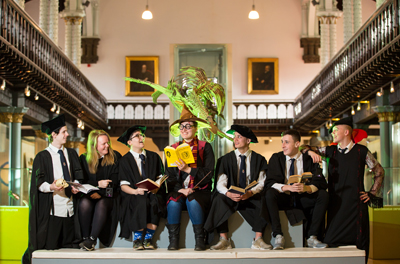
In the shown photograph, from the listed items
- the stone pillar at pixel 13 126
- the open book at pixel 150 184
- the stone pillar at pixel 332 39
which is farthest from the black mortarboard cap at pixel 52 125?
the stone pillar at pixel 332 39

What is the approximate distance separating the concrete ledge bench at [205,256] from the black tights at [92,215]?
248 millimetres

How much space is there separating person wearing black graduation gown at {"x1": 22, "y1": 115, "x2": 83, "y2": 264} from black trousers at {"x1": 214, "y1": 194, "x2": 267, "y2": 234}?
142cm

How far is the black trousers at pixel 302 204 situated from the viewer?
4809mm

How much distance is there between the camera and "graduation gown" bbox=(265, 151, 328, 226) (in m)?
4.94

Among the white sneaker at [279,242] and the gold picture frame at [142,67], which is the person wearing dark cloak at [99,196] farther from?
the gold picture frame at [142,67]

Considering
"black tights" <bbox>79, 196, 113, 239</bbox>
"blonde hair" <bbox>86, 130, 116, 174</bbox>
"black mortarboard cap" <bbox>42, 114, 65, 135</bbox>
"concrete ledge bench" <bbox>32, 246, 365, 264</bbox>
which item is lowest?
"concrete ledge bench" <bbox>32, 246, 365, 264</bbox>

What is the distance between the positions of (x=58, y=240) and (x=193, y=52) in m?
5.01

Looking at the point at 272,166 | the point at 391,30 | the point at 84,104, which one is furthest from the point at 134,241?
the point at 84,104

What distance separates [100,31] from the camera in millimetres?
21969

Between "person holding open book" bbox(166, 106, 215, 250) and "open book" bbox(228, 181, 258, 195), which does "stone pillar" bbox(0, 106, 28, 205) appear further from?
"open book" bbox(228, 181, 258, 195)

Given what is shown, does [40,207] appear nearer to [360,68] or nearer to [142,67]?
[360,68]

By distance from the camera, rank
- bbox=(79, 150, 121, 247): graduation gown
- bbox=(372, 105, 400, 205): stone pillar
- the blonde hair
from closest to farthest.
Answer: bbox=(79, 150, 121, 247): graduation gown → the blonde hair → bbox=(372, 105, 400, 205): stone pillar

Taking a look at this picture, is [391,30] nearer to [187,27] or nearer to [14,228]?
[14,228]

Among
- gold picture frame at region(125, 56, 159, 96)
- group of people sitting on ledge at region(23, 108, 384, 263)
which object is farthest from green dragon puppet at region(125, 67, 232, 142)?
gold picture frame at region(125, 56, 159, 96)
